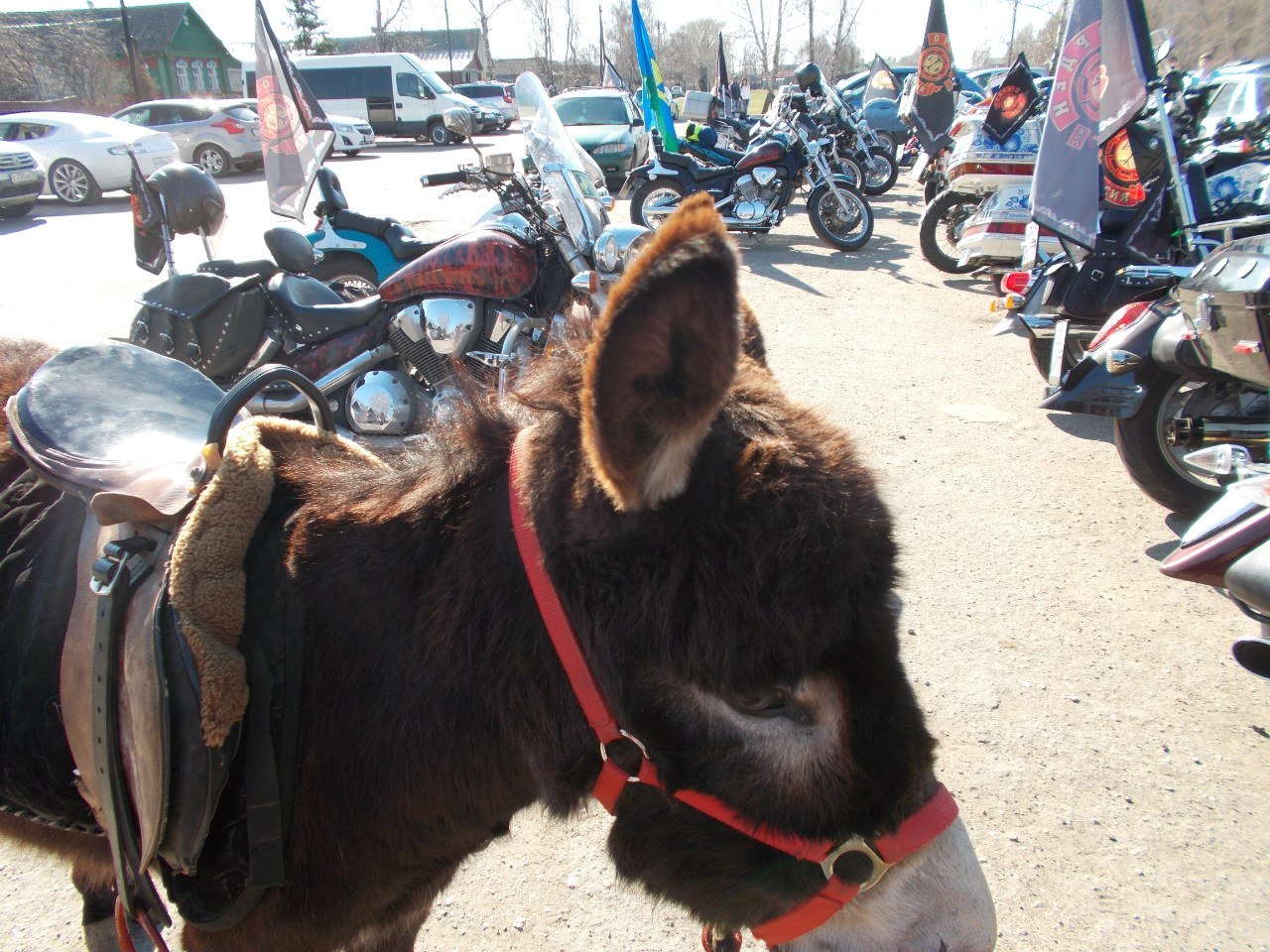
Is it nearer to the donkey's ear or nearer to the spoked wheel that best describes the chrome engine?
the spoked wheel

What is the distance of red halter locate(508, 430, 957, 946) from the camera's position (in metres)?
1.20

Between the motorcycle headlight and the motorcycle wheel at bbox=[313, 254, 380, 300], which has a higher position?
the motorcycle headlight

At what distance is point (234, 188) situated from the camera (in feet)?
56.4

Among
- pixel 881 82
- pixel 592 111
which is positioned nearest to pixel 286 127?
pixel 592 111

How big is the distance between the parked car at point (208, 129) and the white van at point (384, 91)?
712 cm

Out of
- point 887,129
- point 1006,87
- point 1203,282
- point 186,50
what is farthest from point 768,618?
point 186,50

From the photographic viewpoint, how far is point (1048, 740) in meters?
2.78

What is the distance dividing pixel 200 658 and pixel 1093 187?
5761 millimetres

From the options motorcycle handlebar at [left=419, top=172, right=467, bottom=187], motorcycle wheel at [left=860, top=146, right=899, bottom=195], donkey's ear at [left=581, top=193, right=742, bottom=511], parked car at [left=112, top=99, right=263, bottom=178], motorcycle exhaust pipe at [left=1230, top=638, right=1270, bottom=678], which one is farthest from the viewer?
parked car at [left=112, top=99, right=263, bottom=178]

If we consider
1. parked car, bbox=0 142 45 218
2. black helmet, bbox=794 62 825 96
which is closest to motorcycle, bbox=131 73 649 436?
black helmet, bbox=794 62 825 96

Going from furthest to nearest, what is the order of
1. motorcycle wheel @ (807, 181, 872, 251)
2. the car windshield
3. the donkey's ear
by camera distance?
1. the car windshield
2. motorcycle wheel @ (807, 181, 872, 251)
3. the donkey's ear

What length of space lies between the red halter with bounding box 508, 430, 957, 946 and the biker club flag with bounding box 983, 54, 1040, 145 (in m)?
8.96

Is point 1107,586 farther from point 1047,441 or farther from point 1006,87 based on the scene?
point 1006,87

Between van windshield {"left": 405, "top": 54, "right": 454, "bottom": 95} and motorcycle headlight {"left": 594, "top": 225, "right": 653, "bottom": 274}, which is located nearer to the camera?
motorcycle headlight {"left": 594, "top": 225, "right": 653, "bottom": 274}
